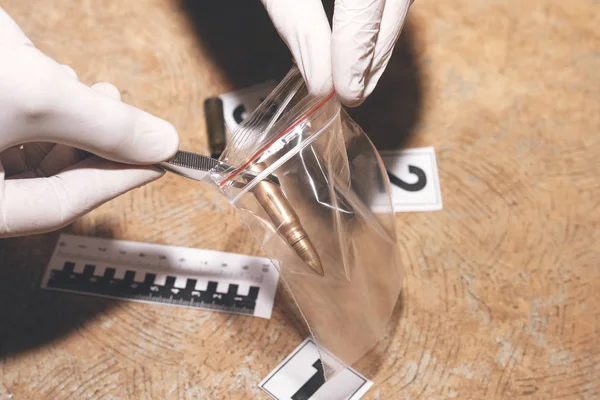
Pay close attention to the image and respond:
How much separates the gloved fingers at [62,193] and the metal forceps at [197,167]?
0.02m

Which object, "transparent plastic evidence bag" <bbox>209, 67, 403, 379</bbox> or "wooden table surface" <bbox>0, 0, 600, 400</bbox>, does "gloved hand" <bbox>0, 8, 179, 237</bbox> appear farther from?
"wooden table surface" <bbox>0, 0, 600, 400</bbox>

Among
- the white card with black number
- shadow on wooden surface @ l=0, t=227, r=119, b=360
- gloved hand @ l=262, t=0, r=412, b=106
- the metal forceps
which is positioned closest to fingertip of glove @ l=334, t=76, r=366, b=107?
gloved hand @ l=262, t=0, r=412, b=106

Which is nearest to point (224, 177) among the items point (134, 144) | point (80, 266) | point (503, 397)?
point (134, 144)

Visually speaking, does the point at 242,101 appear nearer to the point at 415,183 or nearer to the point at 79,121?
the point at 415,183

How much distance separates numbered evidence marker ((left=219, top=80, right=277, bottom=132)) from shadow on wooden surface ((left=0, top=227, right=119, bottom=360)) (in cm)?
30

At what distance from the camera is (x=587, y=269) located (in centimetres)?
82

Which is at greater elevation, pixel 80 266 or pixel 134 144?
pixel 134 144

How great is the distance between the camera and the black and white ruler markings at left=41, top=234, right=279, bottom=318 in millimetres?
815

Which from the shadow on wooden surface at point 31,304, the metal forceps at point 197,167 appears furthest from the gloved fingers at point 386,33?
the shadow on wooden surface at point 31,304

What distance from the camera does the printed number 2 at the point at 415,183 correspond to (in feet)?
2.89

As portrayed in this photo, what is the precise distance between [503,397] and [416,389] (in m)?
0.10

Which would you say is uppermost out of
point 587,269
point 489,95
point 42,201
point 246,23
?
point 42,201

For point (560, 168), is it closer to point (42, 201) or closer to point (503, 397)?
point (503, 397)

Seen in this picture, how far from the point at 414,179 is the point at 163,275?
1.20 ft
